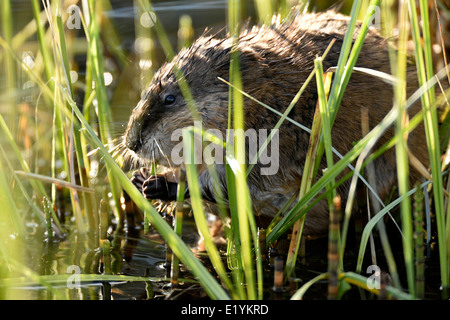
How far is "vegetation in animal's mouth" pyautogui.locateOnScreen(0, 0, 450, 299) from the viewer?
2059 mm

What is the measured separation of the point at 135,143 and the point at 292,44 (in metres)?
0.90

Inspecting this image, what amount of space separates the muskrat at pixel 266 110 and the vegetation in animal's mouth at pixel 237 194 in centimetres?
4

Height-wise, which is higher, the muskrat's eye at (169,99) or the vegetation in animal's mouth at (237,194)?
the muskrat's eye at (169,99)

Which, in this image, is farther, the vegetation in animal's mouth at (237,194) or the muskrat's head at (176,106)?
the muskrat's head at (176,106)

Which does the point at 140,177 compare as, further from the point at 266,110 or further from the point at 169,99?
the point at 266,110

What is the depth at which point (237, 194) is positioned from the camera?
7.19ft

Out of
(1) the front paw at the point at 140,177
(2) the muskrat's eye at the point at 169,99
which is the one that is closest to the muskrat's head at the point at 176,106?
(2) the muskrat's eye at the point at 169,99

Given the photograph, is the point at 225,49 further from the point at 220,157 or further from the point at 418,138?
the point at 418,138

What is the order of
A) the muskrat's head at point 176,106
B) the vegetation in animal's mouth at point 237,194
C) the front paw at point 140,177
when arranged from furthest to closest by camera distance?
the front paw at point 140,177 < the muskrat's head at point 176,106 < the vegetation in animal's mouth at point 237,194

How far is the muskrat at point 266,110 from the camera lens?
293 centimetres

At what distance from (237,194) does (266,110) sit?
877mm

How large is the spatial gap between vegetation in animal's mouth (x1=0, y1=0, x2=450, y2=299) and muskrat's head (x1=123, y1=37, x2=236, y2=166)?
1.8 inches

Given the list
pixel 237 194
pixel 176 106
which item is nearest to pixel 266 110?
pixel 176 106

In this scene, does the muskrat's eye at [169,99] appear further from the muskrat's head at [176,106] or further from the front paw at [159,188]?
the front paw at [159,188]
